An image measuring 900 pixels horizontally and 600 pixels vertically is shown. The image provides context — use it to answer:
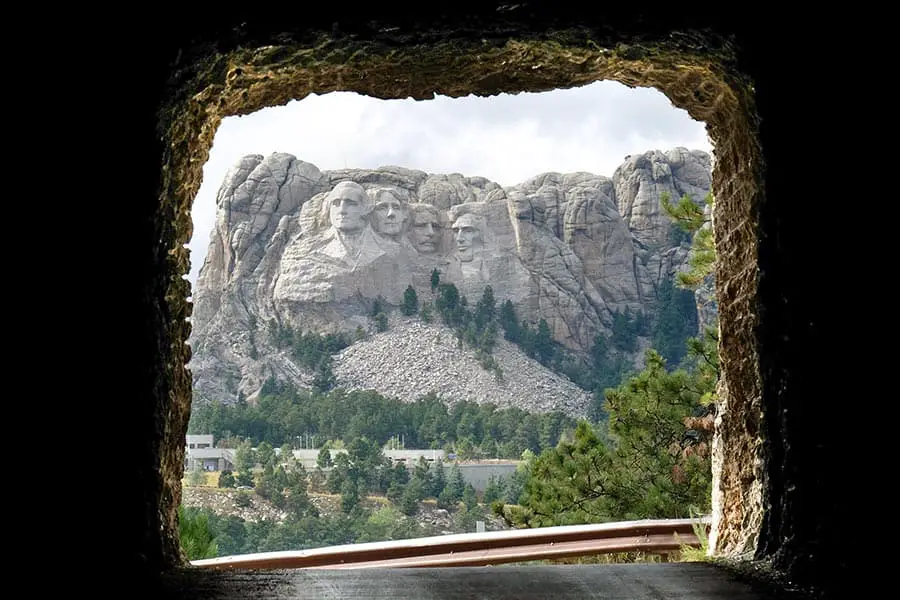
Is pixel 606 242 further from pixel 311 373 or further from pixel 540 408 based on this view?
pixel 311 373

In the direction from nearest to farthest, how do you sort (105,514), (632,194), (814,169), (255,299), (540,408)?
(105,514) < (814,169) < (540,408) < (255,299) < (632,194)

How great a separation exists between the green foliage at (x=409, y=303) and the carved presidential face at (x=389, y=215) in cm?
284

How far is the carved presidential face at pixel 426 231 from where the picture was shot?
117 ft

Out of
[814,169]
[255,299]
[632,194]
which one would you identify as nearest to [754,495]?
[814,169]

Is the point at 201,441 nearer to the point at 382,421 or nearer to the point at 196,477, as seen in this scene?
the point at 196,477

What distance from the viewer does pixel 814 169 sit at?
232 cm

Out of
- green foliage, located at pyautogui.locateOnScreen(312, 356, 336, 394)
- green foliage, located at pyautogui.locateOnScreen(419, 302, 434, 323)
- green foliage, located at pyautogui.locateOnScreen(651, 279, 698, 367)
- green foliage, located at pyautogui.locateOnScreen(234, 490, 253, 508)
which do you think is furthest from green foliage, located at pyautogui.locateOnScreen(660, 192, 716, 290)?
green foliage, located at pyautogui.locateOnScreen(419, 302, 434, 323)

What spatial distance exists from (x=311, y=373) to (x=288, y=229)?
6754mm

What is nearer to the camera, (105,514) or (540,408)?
(105,514)

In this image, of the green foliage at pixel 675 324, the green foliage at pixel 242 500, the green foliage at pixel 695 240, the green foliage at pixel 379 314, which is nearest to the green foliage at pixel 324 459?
the green foliage at pixel 242 500

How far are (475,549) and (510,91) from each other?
1.84 m

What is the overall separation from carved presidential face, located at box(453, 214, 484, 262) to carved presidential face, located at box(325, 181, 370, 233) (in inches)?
148

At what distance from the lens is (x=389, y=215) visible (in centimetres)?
3553

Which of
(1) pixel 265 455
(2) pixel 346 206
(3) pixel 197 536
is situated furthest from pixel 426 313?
(3) pixel 197 536
